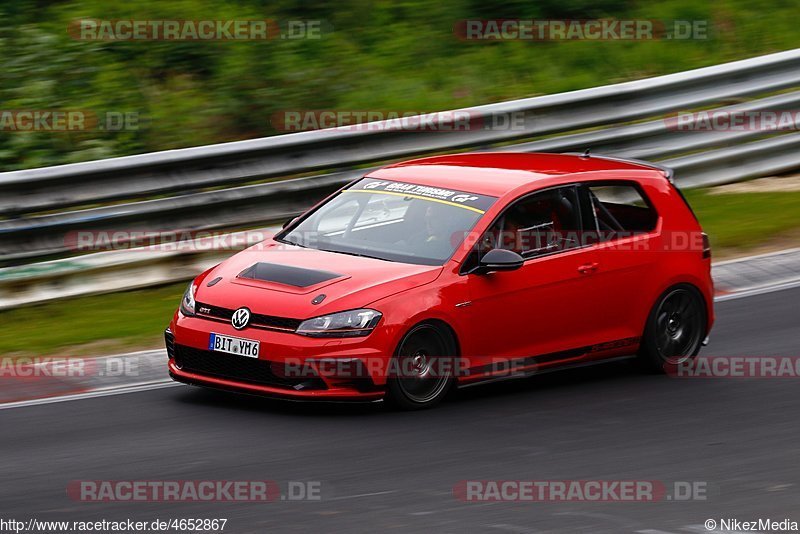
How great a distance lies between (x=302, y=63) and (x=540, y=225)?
7.07 m

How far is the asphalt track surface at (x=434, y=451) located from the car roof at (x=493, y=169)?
4.73 feet

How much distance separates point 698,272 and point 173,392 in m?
3.93

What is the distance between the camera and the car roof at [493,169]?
29.7 feet

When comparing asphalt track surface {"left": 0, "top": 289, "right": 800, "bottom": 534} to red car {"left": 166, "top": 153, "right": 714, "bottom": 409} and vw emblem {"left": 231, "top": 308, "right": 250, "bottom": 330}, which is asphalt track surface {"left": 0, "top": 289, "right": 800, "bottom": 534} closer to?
red car {"left": 166, "top": 153, "right": 714, "bottom": 409}

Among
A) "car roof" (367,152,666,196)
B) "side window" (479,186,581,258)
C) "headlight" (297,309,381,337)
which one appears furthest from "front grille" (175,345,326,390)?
"car roof" (367,152,666,196)

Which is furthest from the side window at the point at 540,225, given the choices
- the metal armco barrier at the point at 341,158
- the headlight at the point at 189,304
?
the metal armco barrier at the point at 341,158

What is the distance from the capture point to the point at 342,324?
26.0 ft

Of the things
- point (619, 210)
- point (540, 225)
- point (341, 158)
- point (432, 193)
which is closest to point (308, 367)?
point (432, 193)

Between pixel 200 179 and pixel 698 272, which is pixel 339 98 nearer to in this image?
pixel 200 179

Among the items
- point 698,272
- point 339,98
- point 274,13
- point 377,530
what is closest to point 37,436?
point 377,530

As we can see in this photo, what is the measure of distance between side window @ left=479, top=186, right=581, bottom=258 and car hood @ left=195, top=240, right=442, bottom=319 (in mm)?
683

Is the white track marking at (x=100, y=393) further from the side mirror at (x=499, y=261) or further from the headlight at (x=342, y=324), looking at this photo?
the side mirror at (x=499, y=261)

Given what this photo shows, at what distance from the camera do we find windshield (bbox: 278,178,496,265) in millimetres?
8617

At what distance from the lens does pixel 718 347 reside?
33.8 ft
